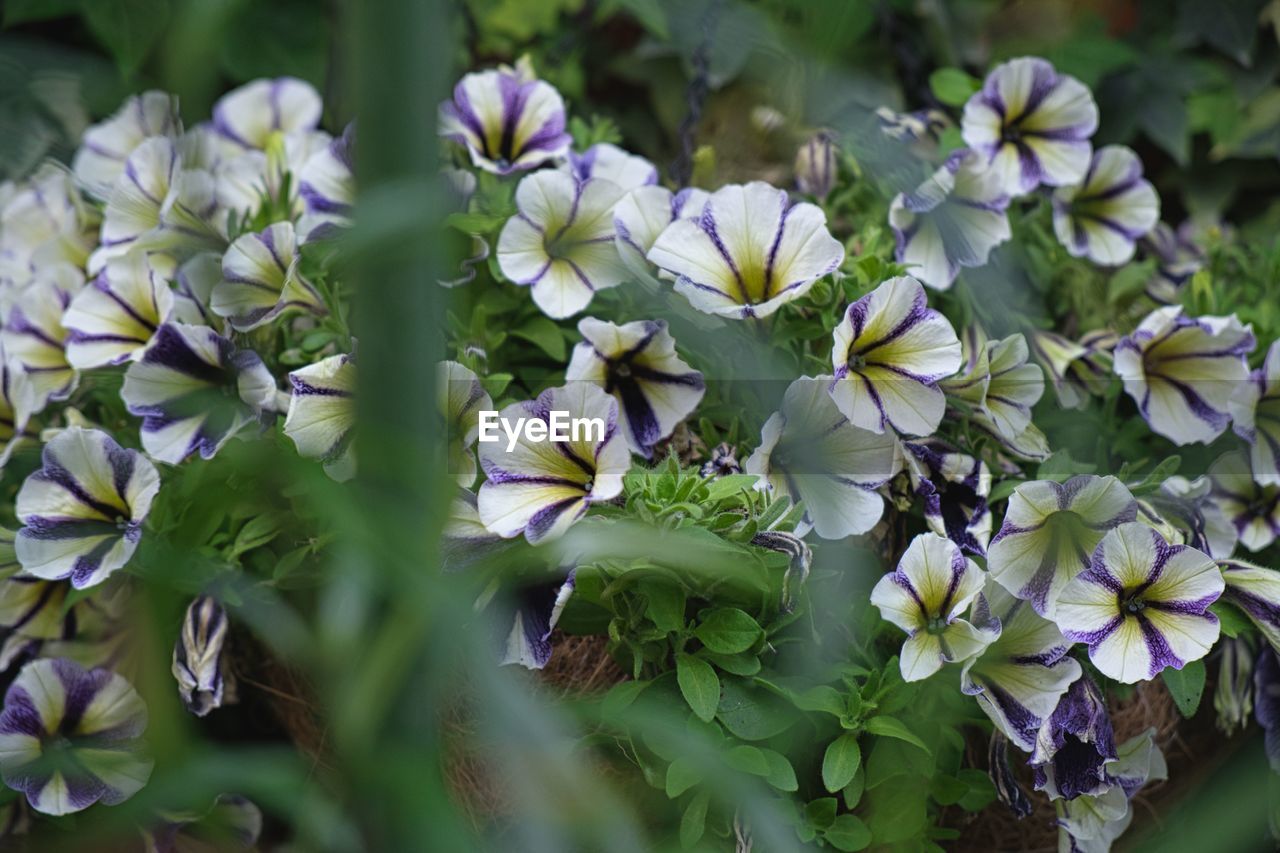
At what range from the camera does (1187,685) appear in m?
0.60

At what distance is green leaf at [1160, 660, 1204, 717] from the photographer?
0.60 metres

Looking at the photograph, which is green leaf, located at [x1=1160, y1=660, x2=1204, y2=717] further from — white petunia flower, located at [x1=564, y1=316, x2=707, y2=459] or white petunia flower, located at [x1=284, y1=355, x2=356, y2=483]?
white petunia flower, located at [x1=284, y1=355, x2=356, y2=483]

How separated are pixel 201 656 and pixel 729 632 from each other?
0.91ft

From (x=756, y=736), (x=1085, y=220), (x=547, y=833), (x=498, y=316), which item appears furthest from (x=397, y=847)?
(x=1085, y=220)

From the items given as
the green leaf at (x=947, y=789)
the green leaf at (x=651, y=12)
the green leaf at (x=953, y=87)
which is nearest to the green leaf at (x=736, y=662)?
the green leaf at (x=947, y=789)

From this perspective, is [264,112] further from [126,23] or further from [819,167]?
[819,167]

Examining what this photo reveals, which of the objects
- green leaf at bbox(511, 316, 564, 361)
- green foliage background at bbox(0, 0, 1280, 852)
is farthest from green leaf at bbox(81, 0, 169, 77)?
green leaf at bbox(511, 316, 564, 361)

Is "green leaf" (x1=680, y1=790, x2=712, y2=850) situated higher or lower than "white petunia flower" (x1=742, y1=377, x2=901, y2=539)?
lower

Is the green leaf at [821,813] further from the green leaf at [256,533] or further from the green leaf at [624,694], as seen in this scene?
the green leaf at [256,533]

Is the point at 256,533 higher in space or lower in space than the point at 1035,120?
lower

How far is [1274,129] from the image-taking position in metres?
1.11

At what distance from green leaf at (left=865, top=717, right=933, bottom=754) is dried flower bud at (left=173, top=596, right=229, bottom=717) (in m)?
0.33

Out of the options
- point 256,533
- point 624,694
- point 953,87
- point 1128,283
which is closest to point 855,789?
point 624,694

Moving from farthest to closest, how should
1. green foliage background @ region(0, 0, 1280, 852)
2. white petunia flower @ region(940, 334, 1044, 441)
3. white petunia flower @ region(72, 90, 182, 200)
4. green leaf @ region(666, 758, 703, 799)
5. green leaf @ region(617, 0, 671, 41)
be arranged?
green leaf @ region(617, 0, 671, 41) < white petunia flower @ region(72, 90, 182, 200) < white petunia flower @ region(940, 334, 1044, 441) < green leaf @ region(666, 758, 703, 799) < green foliage background @ region(0, 0, 1280, 852)
